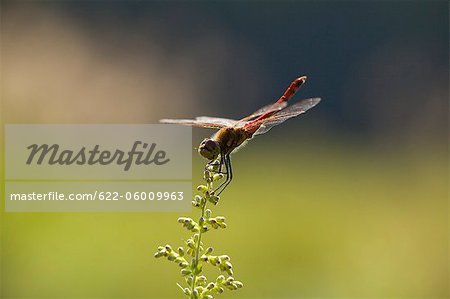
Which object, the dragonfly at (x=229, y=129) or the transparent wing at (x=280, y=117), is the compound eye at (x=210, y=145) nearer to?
the dragonfly at (x=229, y=129)

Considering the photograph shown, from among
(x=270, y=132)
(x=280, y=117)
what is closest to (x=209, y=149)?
(x=280, y=117)

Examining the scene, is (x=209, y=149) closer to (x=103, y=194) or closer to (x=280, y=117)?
(x=280, y=117)

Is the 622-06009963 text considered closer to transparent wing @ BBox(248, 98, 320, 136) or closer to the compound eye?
transparent wing @ BBox(248, 98, 320, 136)

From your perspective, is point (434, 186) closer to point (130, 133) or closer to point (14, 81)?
point (130, 133)

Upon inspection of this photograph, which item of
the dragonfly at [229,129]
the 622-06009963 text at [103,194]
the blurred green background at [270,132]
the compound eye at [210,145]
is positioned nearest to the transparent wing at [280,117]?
the dragonfly at [229,129]

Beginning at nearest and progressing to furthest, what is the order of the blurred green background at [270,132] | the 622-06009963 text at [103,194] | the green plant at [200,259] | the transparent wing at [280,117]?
the green plant at [200,259], the transparent wing at [280,117], the blurred green background at [270,132], the 622-06009963 text at [103,194]
